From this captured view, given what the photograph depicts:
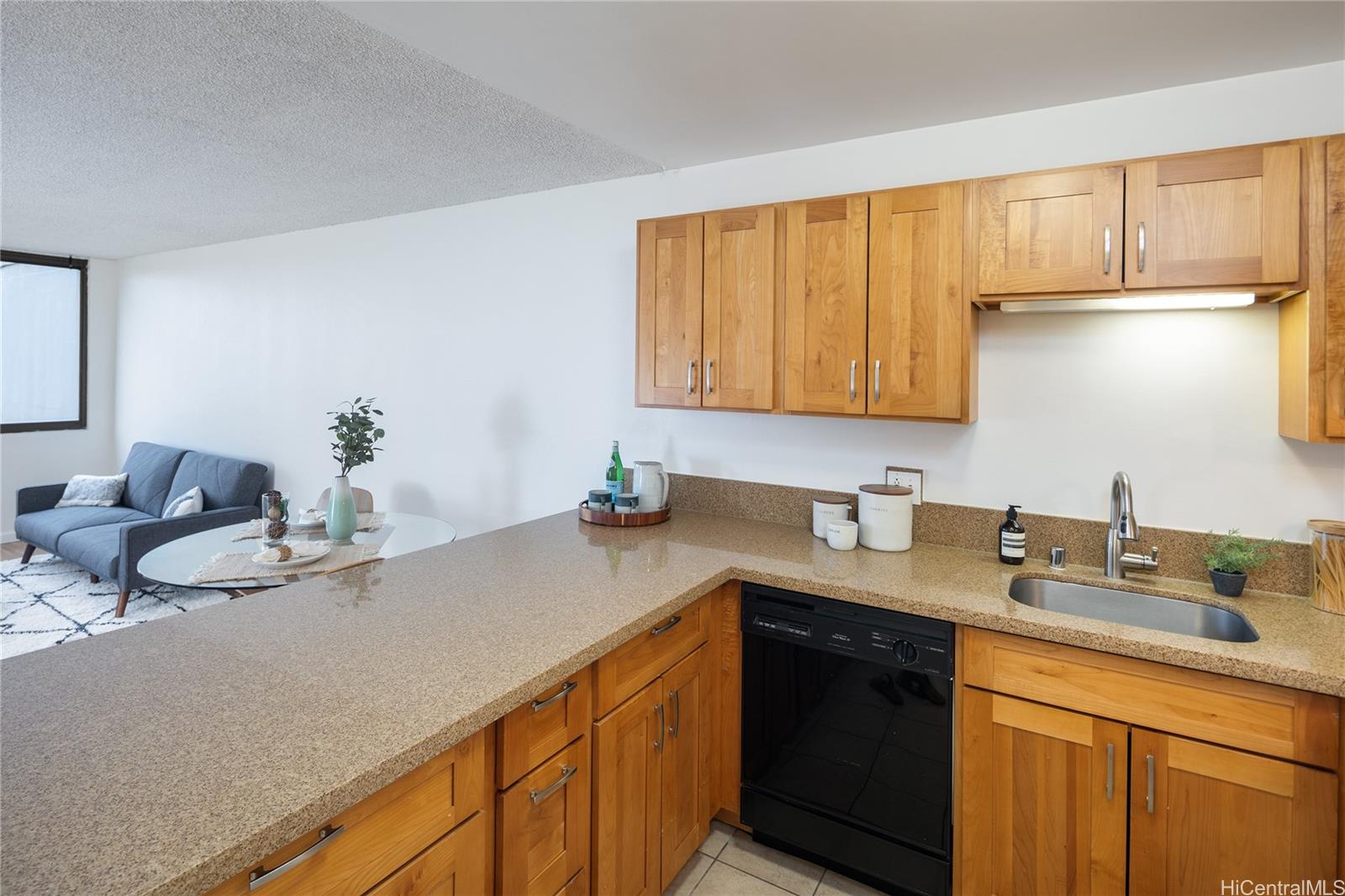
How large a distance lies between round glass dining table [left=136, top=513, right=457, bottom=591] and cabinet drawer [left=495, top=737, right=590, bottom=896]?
4.05 feet

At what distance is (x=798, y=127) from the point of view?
2393mm

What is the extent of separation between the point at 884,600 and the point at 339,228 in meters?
3.84

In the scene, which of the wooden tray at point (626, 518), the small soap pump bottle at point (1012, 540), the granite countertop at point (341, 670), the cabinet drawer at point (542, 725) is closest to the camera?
the granite countertop at point (341, 670)

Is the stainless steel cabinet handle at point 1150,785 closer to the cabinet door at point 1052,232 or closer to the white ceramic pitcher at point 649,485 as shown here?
the cabinet door at point 1052,232

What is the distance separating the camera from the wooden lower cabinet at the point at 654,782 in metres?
1.62

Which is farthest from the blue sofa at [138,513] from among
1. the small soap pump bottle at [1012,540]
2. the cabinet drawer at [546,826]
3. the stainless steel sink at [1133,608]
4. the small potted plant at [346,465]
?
the stainless steel sink at [1133,608]

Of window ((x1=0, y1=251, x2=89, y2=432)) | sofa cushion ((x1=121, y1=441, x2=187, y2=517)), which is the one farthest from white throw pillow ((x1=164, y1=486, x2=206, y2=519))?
window ((x1=0, y1=251, x2=89, y2=432))

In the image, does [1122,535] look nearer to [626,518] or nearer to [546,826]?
[626,518]

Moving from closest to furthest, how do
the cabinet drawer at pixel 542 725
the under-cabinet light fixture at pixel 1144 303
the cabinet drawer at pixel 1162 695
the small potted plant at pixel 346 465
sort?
1. the cabinet drawer at pixel 542 725
2. the cabinet drawer at pixel 1162 695
3. the under-cabinet light fixture at pixel 1144 303
4. the small potted plant at pixel 346 465

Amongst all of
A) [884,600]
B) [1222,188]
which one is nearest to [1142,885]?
[884,600]

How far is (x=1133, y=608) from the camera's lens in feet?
6.41

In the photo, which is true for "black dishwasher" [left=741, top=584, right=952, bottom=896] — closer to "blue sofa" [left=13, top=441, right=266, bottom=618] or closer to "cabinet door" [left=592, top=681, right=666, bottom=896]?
"cabinet door" [left=592, top=681, right=666, bottom=896]

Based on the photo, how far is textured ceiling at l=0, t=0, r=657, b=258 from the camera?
1.89m

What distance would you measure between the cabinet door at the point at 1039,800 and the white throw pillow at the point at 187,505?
4.81 meters
